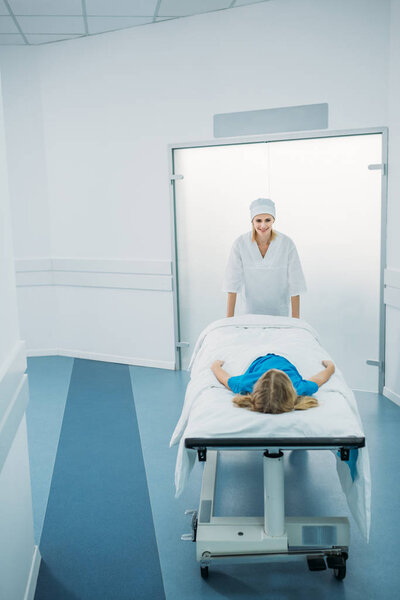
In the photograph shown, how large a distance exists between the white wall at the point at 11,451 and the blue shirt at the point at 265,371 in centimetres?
77

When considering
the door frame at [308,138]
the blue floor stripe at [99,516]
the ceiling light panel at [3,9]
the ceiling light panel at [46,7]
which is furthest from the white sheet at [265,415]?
the ceiling light panel at [3,9]

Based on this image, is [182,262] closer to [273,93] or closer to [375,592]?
[273,93]

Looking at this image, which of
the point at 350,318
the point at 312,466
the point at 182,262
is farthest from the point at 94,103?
the point at 312,466

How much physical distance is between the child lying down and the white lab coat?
3.48 feet

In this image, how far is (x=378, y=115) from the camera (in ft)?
12.1

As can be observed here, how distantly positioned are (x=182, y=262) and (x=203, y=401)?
8.56 ft

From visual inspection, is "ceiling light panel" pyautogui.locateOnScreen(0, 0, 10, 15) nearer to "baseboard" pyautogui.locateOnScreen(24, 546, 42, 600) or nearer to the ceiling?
the ceiling

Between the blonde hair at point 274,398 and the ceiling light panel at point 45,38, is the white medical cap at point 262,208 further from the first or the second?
the ceiling light panel at point 45,38

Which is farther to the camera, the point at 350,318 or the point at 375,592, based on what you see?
the point at 350,318

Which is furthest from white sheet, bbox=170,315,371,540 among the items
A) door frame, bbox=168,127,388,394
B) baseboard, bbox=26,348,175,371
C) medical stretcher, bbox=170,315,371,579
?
baseboard, bbox=26,348,175,371

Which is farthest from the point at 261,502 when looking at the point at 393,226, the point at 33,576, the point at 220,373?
the point at 393,226

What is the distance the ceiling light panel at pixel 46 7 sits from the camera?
3.86 metres

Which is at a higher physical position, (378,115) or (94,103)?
(94,103)

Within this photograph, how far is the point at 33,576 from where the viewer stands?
2008 millimetres
